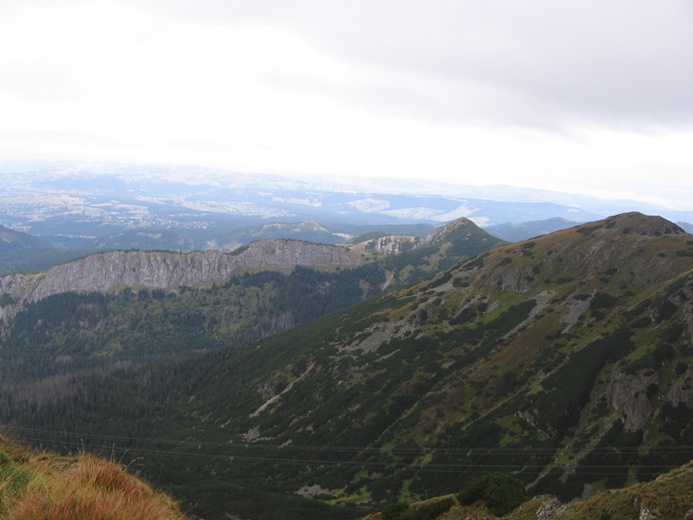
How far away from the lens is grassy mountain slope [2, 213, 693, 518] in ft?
314

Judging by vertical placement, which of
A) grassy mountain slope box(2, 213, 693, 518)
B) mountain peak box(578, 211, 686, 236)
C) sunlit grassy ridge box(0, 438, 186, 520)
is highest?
mountain peak box(578, 211, 686, 236)

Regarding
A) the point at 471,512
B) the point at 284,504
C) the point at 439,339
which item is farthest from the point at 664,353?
the point at 284,504

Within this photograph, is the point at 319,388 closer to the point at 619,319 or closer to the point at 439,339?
the point at 439,339

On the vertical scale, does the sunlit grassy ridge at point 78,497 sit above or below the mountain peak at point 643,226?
below

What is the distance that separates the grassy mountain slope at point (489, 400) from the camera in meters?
95.8

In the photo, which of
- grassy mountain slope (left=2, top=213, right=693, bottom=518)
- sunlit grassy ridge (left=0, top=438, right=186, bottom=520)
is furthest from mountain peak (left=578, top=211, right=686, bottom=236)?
sunlit grassy ridge (left=0, top=438, right=186, bottom=520)

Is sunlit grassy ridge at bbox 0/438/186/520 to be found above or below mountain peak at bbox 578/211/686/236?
below

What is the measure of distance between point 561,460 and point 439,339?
74.0 meters

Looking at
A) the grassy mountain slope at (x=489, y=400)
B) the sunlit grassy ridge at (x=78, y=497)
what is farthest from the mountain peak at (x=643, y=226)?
the sunlit grassy ridge at (x=78, y=497)

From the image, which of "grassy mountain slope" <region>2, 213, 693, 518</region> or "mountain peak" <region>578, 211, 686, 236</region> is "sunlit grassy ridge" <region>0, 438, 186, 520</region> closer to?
"grassy mountain slope" <region>2, 213, 693, 518</region>

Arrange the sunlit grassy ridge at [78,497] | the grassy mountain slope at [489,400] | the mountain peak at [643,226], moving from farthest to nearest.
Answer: the mountain peak at [643,226], the grassy mountain slope at [489,400], the sunlit grassy ridge at [78,497]

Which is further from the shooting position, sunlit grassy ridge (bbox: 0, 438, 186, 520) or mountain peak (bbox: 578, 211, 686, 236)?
mountain peak (bbox: 578, 211, 686, 236)

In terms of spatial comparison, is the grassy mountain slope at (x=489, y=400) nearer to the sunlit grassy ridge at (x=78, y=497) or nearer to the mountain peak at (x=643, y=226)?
the mountain peak at (x=643, y=226)

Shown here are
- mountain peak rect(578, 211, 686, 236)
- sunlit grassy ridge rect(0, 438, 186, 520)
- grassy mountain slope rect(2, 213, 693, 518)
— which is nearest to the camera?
sunlit grassy ridge rect(0, 438, 186, 520)
